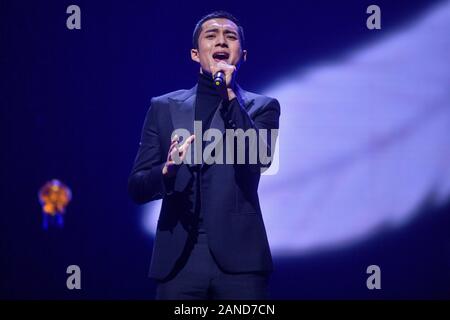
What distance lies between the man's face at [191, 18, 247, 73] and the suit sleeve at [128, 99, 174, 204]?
0.27 meters

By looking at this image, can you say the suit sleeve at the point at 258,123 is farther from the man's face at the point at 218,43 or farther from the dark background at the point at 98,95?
the dark background at the point at 98,95

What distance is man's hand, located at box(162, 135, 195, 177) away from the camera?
196 centimetres

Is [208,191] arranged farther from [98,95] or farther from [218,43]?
[98,95]

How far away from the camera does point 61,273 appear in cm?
315

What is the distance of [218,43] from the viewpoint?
233 cm

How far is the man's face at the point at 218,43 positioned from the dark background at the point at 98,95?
78 centimetres

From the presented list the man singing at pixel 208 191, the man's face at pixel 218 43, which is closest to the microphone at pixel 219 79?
the man singing at pixel 208 191

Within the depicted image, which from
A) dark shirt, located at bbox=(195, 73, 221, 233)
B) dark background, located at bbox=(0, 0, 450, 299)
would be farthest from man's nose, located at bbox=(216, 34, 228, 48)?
dark background, located at bbox=(0, 0, 450, 299)

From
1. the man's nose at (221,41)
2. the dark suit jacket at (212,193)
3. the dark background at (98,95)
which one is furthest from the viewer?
the dark background at (98,95)

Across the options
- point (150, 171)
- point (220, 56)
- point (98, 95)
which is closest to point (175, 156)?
point (150, 171)

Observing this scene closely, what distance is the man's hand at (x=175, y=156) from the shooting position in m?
1.96

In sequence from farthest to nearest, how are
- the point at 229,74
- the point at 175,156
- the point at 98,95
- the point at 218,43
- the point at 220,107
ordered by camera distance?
the point at 98,95 → the point at 218,43 → the point at 220,107 → the point at 229,74 → the point at 175,156

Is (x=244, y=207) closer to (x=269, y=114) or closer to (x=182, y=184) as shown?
(x=182, y=184)

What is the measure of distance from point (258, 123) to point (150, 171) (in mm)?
436
